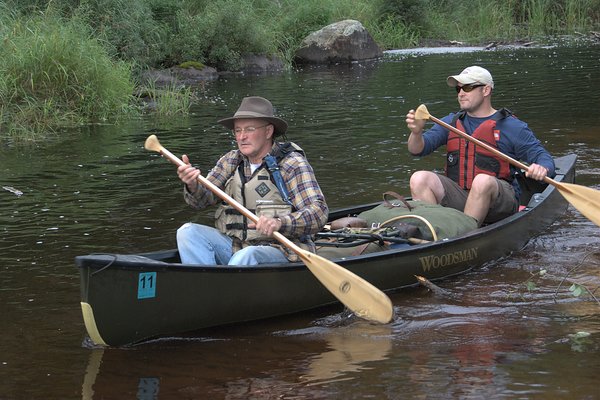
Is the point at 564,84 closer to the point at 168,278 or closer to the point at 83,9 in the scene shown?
the point at 83,9

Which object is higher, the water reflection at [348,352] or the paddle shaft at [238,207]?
the paddle shaft at [238,207]

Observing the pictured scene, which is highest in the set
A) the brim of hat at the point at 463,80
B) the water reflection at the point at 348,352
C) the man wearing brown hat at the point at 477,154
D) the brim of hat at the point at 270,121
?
the brim of hat at the point at 463,80

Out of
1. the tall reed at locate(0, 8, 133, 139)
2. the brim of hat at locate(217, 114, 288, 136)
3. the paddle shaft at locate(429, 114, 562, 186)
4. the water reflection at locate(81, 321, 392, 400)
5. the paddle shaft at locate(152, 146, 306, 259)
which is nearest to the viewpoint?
the water reflection at locate(81, 321, 392, 400)

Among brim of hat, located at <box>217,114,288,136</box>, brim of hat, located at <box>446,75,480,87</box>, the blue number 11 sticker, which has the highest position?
brim of hat, located at <box>446,75,480,87</box>

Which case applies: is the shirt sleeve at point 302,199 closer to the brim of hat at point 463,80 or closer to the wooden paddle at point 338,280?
the wooden paddle at point 338,280

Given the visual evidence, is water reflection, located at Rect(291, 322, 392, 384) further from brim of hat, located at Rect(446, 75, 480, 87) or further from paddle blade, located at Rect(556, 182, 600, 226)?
brim of hat, located at Rect(446, 75, 480, 87)

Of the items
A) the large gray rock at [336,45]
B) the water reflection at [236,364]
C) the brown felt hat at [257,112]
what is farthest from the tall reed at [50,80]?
the large gray rock at [336,45]

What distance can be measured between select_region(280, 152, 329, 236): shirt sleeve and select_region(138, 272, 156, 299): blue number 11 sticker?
745 mm

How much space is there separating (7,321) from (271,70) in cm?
1626

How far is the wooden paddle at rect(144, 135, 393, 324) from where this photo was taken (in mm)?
5047

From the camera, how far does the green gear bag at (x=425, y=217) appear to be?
20.2ft

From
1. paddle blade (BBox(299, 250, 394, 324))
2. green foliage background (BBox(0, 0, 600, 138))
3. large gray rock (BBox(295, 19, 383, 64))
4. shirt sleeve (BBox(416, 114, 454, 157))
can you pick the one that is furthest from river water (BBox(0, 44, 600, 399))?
large gray rock (BBox(295, 19, 383, 64))

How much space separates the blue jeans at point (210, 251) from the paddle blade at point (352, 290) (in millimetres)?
227

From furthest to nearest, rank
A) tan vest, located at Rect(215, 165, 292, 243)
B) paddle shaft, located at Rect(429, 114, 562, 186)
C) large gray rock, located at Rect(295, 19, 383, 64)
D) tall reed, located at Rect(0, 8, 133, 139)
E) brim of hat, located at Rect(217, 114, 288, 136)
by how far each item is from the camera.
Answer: large gray rock, located at Rect(295, 19, 383, 64) < tall reed, located at Rect(0, 8, 133, 139) < paddle shaft, located at Rect(429, 114, 562, 186) < tan vest, located at Rect(215, 165, 292, 243) < brim of hat, located at Rect(217, 114, 288, 136)
